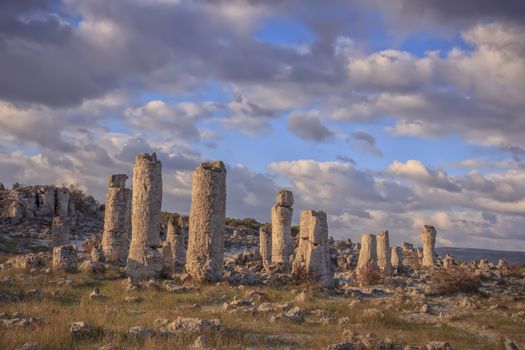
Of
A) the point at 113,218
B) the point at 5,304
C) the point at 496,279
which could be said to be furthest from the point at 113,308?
the point at 496,279

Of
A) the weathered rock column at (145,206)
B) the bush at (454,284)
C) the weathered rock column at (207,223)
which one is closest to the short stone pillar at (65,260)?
the weathered rock column at (145,206)

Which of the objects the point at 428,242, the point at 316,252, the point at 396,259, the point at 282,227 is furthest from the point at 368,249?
the point at 316,252

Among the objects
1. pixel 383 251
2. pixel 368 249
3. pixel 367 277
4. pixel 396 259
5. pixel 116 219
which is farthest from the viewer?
pixel 396 259

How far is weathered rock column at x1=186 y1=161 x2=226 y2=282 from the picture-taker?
65.4ft

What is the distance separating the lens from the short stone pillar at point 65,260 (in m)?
21.1

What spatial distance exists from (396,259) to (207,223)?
18.6 meters

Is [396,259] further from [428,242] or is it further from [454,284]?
[454,284]

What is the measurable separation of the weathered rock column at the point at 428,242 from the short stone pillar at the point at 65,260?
2568cm

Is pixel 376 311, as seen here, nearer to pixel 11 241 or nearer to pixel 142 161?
pixel 142 161

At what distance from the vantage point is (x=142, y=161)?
22.4 meters

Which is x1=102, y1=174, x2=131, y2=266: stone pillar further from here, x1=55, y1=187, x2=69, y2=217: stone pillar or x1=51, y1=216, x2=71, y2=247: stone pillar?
x1=55, y1=187, x2=69, y2=217: stone pillar

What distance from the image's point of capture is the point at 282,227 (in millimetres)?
27281

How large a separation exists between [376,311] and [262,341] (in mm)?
4538

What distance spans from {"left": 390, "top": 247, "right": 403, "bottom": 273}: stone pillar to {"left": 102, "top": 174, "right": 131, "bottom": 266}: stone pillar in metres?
17.2
